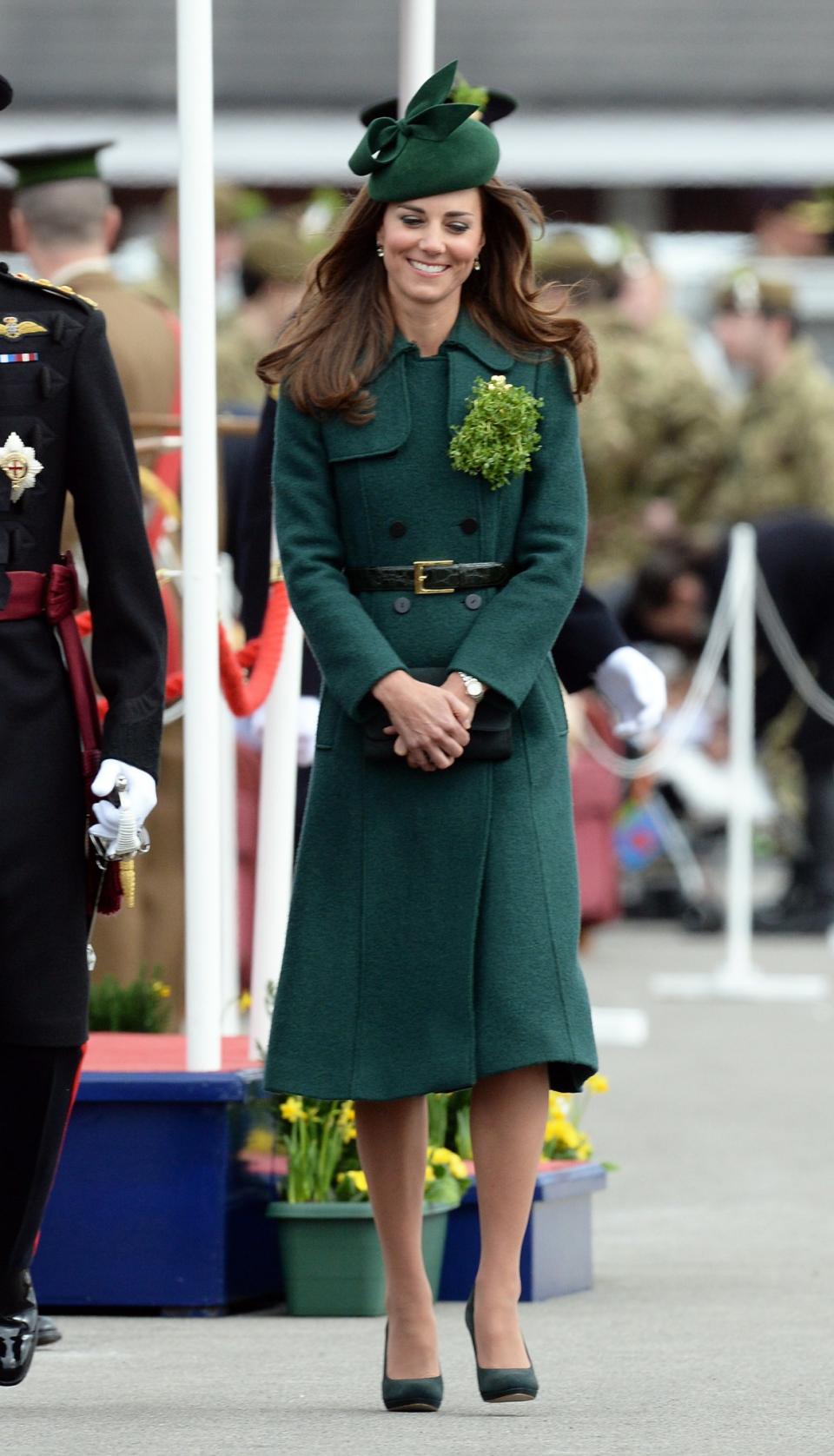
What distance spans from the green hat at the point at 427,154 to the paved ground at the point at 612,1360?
1641mm

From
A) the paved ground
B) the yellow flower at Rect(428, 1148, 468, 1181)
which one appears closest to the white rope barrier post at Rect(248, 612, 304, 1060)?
the yellow flower at Rect(428, 1148, 468, 1181)

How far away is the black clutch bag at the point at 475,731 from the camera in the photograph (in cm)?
429

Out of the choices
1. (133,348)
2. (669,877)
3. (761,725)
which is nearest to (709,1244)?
(133,348)

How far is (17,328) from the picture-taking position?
4176 millimetres

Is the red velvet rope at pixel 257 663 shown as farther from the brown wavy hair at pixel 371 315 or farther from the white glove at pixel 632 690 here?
the brown wavy hair at pixel 371 315

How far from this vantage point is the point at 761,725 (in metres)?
12.9

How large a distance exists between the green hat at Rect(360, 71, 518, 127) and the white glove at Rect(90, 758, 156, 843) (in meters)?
1.36

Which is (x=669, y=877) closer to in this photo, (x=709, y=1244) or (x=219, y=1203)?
(x=709, y=1244)

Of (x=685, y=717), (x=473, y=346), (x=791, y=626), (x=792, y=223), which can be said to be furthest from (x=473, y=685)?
(x=792, y=223)

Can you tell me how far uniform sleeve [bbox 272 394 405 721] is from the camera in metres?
4.27

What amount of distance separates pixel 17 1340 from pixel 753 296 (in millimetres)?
9959

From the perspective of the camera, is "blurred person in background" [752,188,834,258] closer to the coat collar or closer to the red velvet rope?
the red velvet rope

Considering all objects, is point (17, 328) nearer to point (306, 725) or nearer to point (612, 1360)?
point (612, 1360)

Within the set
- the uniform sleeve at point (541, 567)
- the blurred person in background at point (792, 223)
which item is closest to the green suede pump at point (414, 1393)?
the uniform sleeve at point (541, 567)
